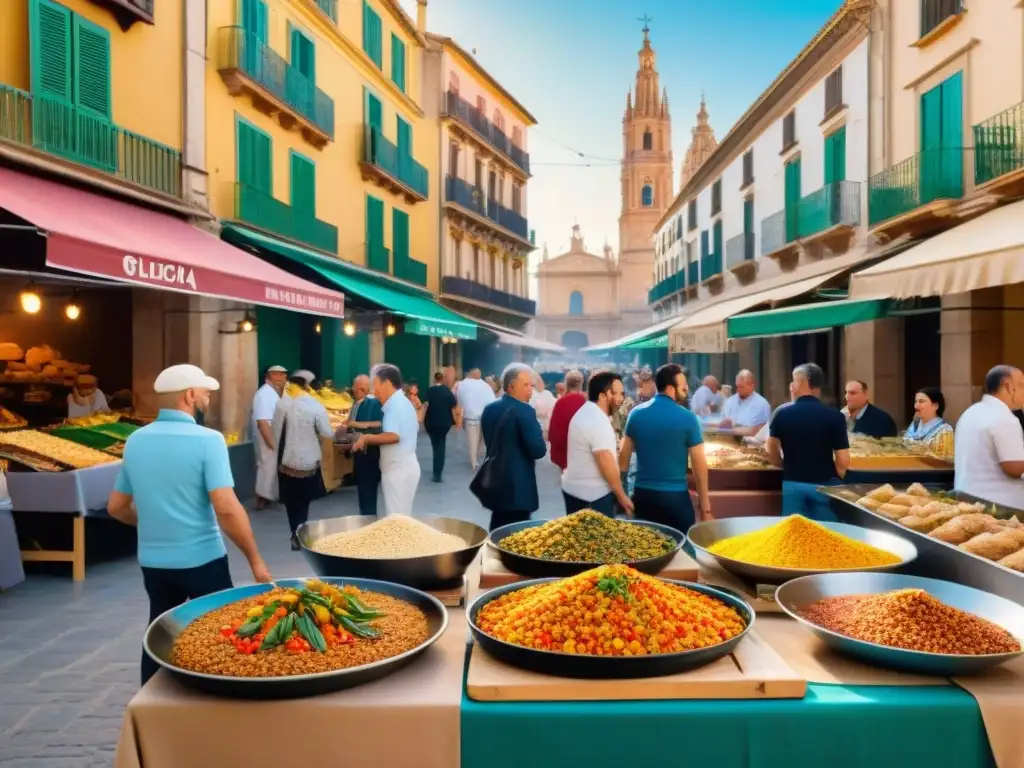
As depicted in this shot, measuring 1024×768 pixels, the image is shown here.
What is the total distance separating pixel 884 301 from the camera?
1057 centimetres

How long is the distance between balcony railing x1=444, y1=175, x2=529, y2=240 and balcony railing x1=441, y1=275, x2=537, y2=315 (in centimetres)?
266

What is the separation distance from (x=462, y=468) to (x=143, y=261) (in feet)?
27.2

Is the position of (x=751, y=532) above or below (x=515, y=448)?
below

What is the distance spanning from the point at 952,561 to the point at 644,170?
68842mm

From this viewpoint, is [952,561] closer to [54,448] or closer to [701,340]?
[54,448]

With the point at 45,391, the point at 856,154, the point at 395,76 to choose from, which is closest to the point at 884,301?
the point at 856,154

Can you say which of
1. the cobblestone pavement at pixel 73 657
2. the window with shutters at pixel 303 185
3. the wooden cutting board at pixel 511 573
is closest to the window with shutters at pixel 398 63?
the window with shutters at pixel 303 185

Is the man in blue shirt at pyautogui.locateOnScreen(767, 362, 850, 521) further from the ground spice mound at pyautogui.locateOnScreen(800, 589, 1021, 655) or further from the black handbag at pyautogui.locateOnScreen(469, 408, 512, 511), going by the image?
the ground spice mound at pyautogui.locateOnScreen(800, 589, 1021, 655)

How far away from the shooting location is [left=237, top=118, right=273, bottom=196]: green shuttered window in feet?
44.7

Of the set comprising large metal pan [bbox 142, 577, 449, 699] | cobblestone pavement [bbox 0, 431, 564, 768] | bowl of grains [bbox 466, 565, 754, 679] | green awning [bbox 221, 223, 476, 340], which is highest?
green awning [bbox 221, 223, 476, 340]

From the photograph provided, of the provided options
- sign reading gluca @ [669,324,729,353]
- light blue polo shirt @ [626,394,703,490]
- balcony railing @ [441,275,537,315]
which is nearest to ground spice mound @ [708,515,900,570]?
light blue polo shirt @ [626,394,703,490]

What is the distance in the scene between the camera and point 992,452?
475cm

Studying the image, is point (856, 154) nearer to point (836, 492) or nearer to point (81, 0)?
point (836, 492)

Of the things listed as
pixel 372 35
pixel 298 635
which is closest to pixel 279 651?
pixel 298 635
